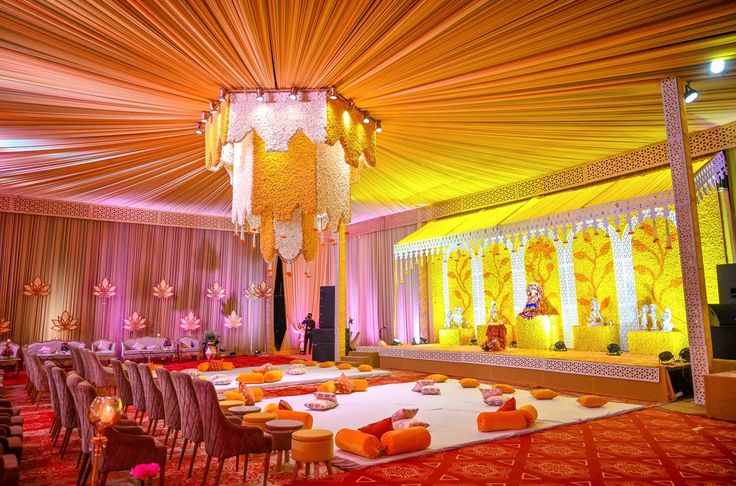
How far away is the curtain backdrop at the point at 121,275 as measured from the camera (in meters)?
12.3

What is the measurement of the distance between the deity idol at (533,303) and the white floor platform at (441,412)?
3.52 m

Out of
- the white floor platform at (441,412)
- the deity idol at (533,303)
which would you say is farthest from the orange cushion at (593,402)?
the deity idol at (533,303)

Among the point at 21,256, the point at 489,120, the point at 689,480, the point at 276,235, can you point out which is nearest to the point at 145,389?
the point at 276,235

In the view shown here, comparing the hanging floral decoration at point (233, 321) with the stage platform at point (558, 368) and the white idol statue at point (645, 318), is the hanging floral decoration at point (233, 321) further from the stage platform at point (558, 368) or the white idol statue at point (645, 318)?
the white idol statue at point (645, 318)

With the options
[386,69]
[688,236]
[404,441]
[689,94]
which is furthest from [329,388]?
[689,94]

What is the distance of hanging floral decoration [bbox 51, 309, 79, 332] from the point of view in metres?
12.5

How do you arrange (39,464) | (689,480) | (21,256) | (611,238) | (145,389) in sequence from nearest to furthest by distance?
(689,480) → (39,464) → (145,389) → (611,238) → (21,256)

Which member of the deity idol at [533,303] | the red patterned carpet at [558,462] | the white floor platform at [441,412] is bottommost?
the red patterned carpet at [558,462]

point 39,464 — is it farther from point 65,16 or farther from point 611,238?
point 611,238

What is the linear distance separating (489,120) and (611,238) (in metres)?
4.35

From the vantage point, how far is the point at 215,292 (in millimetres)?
14883

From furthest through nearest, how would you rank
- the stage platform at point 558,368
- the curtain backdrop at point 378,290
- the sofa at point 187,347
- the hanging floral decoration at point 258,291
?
the hanging floral decoration at point 258,291 < the sofa at point 187,347 < the curtain backdrop at point 378,290 < the stage platform at point 558,368

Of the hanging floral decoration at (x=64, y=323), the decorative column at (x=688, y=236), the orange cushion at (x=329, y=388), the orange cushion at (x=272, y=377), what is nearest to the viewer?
the decorative column at (x=688, y=236)

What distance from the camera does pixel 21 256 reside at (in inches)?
488
